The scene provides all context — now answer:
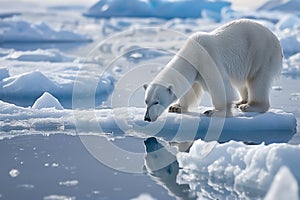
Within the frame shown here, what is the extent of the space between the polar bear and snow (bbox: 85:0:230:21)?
2388 cm

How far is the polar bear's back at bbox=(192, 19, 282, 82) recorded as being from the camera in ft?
15.2

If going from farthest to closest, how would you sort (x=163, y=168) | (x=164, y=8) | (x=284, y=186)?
(x=164, y=8), (x=163, y=168), (x=284, y=186)

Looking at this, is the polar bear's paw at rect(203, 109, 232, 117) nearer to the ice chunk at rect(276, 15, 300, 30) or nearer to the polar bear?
the polar bear

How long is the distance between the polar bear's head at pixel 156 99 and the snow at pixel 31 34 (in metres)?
13.9

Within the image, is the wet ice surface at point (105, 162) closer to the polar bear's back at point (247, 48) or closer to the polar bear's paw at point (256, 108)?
the polar bear's paw at point (256, 108)

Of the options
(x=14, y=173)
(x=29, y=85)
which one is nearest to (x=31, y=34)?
(x=29, y=85)

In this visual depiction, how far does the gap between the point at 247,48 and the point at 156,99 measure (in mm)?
1252

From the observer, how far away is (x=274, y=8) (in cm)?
3219

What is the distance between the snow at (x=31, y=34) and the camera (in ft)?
57.3

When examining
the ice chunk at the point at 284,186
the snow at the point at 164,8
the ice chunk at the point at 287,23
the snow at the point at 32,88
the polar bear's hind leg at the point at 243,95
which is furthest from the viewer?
the snow at the point at 164,8

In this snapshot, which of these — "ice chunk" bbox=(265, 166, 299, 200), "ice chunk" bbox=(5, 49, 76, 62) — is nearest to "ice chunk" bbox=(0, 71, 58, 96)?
"ice chunk" bbox=(5, 49, 76, 62)

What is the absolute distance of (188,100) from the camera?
4.62m

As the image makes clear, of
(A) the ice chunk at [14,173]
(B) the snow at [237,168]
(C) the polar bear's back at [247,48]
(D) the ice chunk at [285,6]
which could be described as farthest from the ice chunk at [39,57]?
(D) the ice chunk at [285,6]

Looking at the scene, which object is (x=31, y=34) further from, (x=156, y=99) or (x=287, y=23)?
(x=156, y=99)
